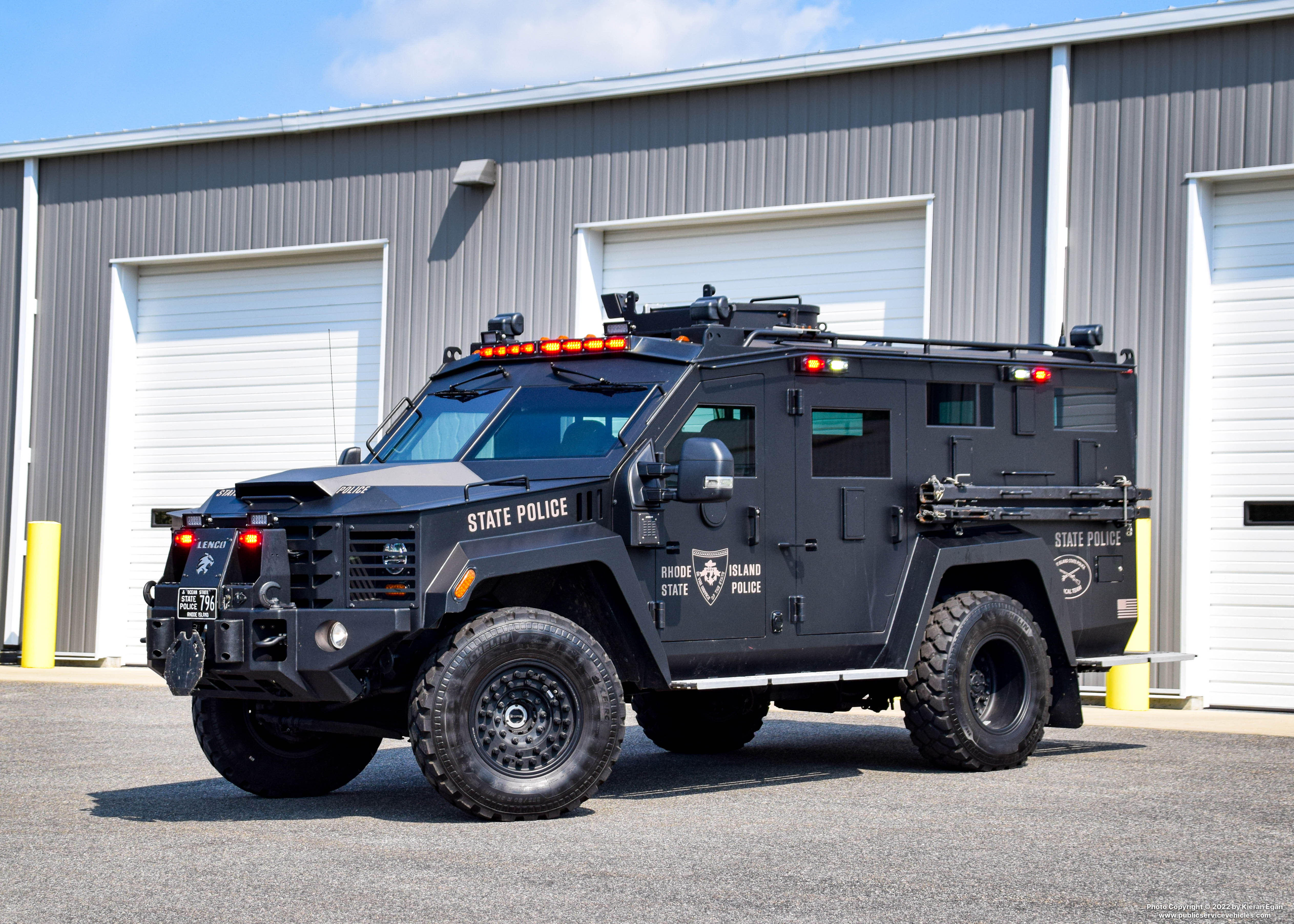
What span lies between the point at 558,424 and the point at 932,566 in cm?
246

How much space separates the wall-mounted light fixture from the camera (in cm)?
1806

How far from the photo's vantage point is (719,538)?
9.10 metres

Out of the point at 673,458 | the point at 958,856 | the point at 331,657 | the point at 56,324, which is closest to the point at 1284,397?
the point at 673,458

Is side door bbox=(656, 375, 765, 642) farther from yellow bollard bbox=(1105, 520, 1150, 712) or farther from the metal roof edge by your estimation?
the metal roof edge

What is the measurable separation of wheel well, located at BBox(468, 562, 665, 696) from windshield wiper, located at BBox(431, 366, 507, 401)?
1.48 metres

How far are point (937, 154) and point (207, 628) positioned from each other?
33.4ft

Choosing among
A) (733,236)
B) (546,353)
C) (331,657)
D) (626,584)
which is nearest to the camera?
(331,657)

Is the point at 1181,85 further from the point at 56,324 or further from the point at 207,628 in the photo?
the point at 56,324

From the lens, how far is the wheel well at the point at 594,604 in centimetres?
857

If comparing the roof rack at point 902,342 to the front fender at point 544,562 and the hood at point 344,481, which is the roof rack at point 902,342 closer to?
A: the front fender at point 544,562

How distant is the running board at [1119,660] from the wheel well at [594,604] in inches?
137

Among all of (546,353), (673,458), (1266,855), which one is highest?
(546,353)

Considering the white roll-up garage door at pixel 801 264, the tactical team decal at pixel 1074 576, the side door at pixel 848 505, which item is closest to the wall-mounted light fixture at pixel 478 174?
the white roll-up garage door at pixel 801 264

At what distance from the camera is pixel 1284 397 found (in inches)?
579
